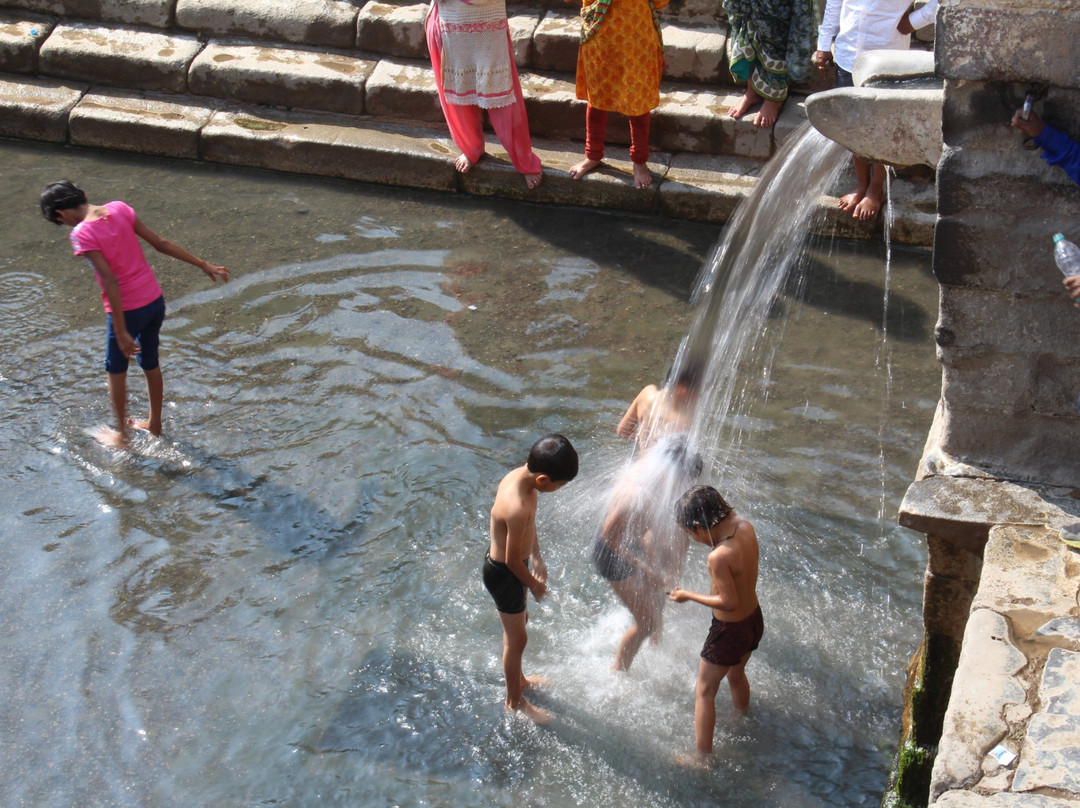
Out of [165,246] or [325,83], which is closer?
[165,246]

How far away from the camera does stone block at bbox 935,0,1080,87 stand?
301 centimetres

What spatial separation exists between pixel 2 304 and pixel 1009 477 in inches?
244

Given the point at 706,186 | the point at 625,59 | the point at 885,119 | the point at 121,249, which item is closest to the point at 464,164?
the point at 625,59

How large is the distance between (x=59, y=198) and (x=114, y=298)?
543mm

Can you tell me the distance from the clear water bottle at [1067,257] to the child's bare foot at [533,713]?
2544 millimetres

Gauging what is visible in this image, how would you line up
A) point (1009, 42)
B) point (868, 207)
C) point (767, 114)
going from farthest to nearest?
1. point (767, 114)
2. point (868, 207)
3. point (1009, 42)

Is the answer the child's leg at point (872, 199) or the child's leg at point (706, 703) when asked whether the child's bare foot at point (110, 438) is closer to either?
the child's leg at point (706, 703)

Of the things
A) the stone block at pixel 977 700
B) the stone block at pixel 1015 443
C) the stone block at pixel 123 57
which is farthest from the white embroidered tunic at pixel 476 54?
the stone block at pixel 977 700

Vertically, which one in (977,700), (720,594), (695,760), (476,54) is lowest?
(695,760)

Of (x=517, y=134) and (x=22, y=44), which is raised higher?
(x=22, y=44)

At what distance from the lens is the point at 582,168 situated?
8.24 m

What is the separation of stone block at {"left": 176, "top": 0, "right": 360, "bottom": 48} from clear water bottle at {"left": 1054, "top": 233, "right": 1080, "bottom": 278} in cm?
733

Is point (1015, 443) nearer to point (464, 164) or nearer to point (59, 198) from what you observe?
point (59, 198)

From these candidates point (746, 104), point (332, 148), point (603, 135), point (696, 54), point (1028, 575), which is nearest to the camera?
point (1028, 575)
